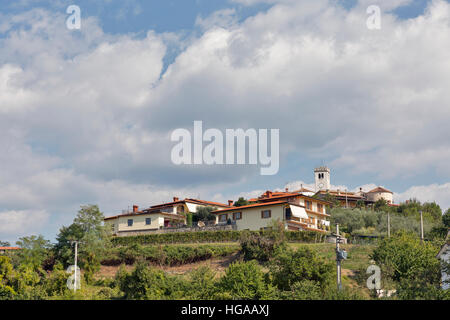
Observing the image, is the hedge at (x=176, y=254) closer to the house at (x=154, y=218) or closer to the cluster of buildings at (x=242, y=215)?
the cluster of buildings at (x=242, y=215)

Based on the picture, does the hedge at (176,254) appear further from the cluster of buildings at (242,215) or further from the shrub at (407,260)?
the shrub at (407,260)

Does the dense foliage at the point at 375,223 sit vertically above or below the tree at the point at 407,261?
above

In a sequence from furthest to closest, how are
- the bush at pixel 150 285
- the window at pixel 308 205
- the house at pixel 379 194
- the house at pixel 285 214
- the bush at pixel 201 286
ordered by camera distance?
the house at pixel 379 194 → the window at pixel 308 205 → the house at pixel 285 214 → the bush at pixel 150 285 → the bush at pixel 201 286

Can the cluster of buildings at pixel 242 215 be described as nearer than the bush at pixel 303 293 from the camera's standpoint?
No

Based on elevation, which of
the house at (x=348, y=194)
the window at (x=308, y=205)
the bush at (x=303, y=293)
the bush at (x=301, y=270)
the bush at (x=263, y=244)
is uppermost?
the house at (x=348, y=194)

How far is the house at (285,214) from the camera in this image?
70812 millimetres

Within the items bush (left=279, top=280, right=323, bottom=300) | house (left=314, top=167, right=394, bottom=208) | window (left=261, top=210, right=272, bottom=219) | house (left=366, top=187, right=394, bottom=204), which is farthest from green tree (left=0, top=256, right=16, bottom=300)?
house (left=366, top=187, right=394, bottom=204)

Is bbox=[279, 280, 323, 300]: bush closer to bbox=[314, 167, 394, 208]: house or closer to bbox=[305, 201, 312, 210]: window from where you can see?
bbox=[305, 201, 312, 210]: window

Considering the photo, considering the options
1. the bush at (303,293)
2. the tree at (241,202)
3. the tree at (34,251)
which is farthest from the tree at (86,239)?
the tree at (241,202)

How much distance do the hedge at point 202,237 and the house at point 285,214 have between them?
607 centimetres

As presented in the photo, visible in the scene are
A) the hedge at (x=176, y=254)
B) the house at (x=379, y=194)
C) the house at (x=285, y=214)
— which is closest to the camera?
the hedge at (x=176, y=254)

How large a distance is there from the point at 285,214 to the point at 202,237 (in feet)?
40.4
